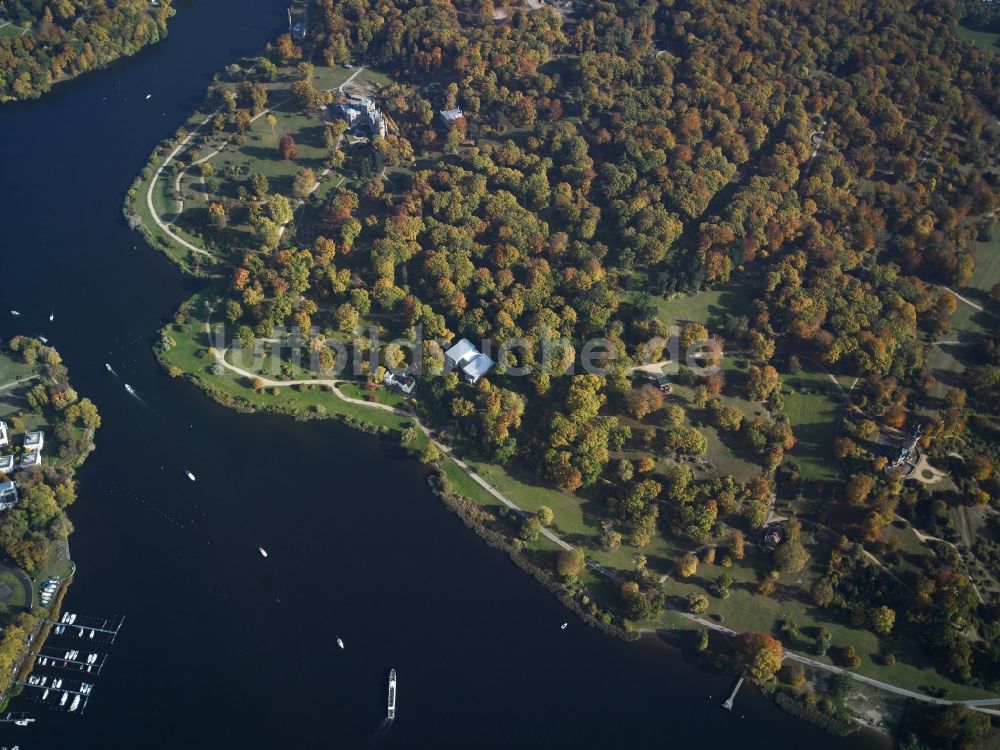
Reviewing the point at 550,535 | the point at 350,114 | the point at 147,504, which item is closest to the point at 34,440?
the point at 147,504

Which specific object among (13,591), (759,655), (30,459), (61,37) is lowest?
(13,591)

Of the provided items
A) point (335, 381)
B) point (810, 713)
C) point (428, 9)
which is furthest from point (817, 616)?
point (428, 9)

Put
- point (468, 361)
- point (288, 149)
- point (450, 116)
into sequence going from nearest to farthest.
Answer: point (468, 361), point (288, 149), point (450, 116)

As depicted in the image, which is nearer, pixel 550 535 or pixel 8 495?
pixel 8 495

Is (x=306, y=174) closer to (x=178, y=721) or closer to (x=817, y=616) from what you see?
(x=178, y=721)

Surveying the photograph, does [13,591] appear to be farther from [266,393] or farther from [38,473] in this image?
[266,393]

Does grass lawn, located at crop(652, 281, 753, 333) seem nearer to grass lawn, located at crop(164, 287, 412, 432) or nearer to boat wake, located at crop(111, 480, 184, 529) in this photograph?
grass lawn, located at crop(164, 287, 412, 432)

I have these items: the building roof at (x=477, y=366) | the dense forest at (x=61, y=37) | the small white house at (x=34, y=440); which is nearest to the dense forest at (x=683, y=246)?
the building roof at (x=477, y=366)
